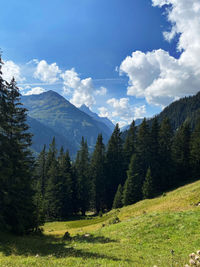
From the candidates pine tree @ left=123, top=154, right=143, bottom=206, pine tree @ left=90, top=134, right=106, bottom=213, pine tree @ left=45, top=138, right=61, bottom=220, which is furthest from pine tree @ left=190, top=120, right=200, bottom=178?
pine tree @ left=45, top=138, right=61, bottom=220

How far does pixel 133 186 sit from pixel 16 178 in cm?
3551

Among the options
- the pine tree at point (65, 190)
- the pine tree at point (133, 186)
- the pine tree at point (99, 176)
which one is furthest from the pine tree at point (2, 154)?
the pine tree at point (99, 176)

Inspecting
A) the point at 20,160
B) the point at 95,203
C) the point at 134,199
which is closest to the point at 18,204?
the point at 20,160

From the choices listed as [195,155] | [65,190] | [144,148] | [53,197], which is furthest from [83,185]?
[195,155]

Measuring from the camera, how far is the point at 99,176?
57.9 metres

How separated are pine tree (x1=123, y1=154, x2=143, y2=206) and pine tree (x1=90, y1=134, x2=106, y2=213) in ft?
38.9

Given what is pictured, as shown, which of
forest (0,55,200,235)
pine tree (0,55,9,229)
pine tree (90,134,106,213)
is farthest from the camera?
pine tree (90,134,106,213)

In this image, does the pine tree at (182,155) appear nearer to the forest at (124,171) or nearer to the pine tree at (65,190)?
the forest at (124,171)

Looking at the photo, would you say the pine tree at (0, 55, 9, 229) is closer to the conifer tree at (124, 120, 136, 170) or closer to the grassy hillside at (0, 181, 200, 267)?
the grassy hillside at (0, 181, 200, 267)

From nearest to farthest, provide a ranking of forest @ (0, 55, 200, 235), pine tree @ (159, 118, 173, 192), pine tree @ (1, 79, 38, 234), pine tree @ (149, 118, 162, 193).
Result: 1. pine tree @ (1, 79, 38, 234)
2. forest @ (0, 55, 200, 235)
3. pine tree @ (159, 118, 173, 192)
4. pine tree @ (149, 118, 162, 193)

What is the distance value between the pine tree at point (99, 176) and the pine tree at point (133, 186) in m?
11.9

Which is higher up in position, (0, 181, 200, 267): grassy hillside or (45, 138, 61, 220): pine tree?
(0, 181, 200, 267): grassy hillside

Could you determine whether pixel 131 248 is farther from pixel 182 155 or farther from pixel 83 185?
pixel 83 185

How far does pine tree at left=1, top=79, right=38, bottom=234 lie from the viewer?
58.5ft
